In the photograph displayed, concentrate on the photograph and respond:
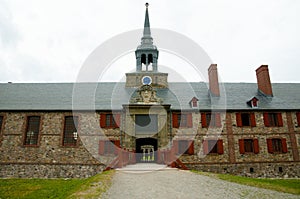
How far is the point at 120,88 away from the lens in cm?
2402

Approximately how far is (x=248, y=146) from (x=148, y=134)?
8.26 meters

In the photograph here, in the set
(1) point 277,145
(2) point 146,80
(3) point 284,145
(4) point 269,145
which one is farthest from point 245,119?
(2) point 146,80

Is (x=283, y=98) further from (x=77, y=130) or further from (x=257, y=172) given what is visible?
(x=77, y=130)

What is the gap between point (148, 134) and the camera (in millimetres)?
19000

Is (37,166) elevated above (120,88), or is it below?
below

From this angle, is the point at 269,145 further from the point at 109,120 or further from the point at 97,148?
the point at 97,148

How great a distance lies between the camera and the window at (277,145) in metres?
18.9

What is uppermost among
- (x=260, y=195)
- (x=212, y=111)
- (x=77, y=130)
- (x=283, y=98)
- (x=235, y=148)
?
(x=283, y=98)

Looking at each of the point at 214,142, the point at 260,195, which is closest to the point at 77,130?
the point at 214,142

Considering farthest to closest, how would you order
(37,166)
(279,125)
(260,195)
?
(279,125)
(37,166)
(260,195)

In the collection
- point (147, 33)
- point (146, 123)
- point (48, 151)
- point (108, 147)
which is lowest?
point (48, 151)

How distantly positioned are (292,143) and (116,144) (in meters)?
14.4

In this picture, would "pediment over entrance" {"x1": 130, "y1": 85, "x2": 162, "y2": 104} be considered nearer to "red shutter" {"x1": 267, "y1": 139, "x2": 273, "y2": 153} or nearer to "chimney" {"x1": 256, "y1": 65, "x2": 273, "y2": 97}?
"red shutter" {"x1": 267, "y1": 139, "x2": 273, "y2": 153}

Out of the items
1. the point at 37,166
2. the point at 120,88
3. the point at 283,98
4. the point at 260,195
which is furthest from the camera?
the point at 120,88
